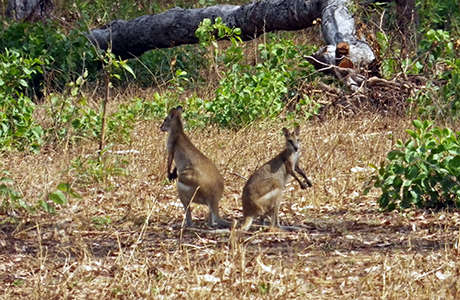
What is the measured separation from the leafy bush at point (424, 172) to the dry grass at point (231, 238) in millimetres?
172

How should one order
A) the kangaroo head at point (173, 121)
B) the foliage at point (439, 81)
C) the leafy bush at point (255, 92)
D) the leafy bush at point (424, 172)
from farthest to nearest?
the leafy bush at point (255, 92) < the foliage at point (439, 81) < the kangaroo head at point (173, 121) < the leafy bush at point (424, 172)

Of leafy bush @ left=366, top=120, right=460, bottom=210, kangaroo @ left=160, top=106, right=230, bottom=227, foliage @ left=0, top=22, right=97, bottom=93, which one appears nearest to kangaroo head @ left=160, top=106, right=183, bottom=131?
kangaroo @ left=160, top=106, right=230, bottom=227

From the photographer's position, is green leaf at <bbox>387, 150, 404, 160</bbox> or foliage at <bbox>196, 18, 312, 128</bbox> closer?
green leaf at <bbox>387, 150, 404, 160</bbox>

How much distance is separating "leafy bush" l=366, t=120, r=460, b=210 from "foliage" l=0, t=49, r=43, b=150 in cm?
410

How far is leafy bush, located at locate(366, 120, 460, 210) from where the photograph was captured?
7445mm

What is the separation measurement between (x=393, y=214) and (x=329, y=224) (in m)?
0.61

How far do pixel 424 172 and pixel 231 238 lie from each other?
2113mm

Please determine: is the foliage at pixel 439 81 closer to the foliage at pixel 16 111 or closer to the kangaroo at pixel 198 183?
the kangaroo at pixel 198 183

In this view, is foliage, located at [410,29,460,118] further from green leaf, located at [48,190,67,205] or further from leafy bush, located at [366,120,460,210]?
green leaf, located at [48,190,67,205]

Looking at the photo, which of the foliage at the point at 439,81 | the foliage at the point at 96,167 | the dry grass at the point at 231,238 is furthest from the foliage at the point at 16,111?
the foliage at the point at 439,81

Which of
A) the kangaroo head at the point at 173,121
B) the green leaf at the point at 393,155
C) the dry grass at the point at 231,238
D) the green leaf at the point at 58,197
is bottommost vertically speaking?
the dry grass at the point at 231,238

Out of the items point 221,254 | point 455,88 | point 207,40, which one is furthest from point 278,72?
point 221,254

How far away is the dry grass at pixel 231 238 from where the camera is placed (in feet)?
18.7

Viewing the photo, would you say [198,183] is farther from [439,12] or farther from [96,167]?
[439,12]
